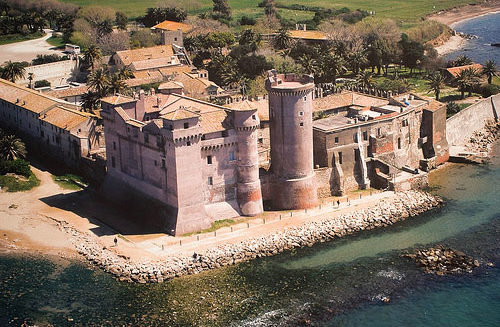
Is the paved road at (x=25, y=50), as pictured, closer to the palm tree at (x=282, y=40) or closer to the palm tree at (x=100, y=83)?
the palm tree at (x=282, y=40)

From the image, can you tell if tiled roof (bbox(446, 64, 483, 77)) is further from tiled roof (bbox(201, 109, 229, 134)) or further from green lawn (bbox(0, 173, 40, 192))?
green lawn (bbox(0, 173, 40, 192))

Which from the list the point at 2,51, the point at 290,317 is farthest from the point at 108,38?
the point at 290,317

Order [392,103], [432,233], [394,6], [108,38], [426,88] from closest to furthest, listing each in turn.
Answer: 1. [432,233]
2. [392,103]
3. [426,88]
4. [108,38]
5. [394,6]

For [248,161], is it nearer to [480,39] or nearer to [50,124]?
[50,124]

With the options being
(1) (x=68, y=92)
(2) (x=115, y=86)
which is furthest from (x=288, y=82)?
(1) (x=68, y=92)

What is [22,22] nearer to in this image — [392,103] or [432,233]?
[392,103]

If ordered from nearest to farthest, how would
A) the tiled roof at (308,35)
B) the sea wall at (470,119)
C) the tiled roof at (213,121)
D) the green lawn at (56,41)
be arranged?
the tiled roof at (213,121)
the sea wall at (470,119)
the tiled roof at (308,35)
the green lawn at (56,41)

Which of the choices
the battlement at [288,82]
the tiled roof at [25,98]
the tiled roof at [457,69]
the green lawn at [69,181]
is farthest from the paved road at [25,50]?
the battlement at [288,82]
